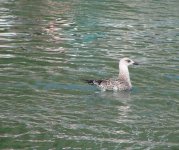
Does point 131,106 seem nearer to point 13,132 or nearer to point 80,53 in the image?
point 13,132

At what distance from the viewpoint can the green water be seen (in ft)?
62.4

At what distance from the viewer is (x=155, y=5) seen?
6994 centimetres

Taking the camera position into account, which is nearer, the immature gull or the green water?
the green water

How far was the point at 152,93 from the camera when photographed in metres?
24.8

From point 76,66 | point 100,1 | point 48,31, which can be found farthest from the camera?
point 100,1

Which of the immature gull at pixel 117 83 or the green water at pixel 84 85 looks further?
the immature gull at pixel 117 83

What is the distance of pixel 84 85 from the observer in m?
25.7

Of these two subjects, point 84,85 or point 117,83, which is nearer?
point 117,83

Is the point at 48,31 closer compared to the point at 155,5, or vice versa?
the point at 48,31

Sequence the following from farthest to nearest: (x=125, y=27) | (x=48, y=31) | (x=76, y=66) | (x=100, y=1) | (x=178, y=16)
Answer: (x=100, y=1), (x=178, y=16), (x=125, y=27), (x=48, y=31), (x=76, y=66)

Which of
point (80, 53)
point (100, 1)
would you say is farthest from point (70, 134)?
point (100, 1)

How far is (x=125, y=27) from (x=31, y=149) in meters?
30.0

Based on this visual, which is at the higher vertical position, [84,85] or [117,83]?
[117,83]

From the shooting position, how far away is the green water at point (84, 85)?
1903 centimetres
